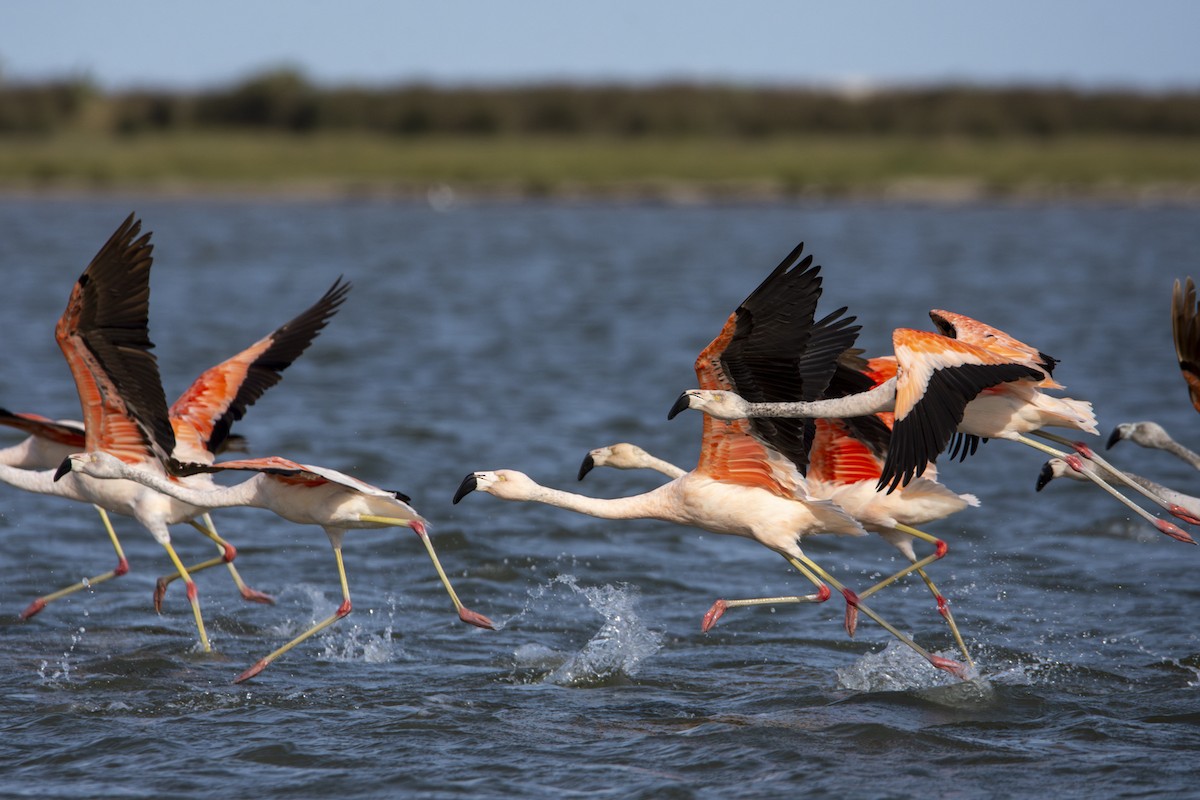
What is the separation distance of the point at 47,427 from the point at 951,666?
5580mm

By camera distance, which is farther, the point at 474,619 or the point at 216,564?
the point at 216,564

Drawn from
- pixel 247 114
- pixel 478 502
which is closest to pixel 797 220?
pixel 247 114

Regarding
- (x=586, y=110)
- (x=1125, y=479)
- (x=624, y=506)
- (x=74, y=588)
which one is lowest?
(x=74, y=588)

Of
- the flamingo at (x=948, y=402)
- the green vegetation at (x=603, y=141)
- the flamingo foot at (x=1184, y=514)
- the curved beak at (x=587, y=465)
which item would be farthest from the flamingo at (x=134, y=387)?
the green vegetation at (x=603, y=141)

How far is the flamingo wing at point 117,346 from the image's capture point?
8.43m

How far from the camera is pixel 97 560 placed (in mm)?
11008

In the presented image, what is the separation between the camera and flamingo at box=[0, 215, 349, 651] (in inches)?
333

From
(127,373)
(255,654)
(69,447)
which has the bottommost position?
(255,654)

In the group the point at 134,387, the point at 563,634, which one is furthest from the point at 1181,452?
the point at 134,387

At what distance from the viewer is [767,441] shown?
8.16 meters

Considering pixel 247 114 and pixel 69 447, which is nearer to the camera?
pixel 69 447

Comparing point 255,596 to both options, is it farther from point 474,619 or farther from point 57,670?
point 474,619

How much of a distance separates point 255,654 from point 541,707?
1935 millimetres

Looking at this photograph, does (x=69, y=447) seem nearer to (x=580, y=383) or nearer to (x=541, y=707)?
(x=541, y=707)
